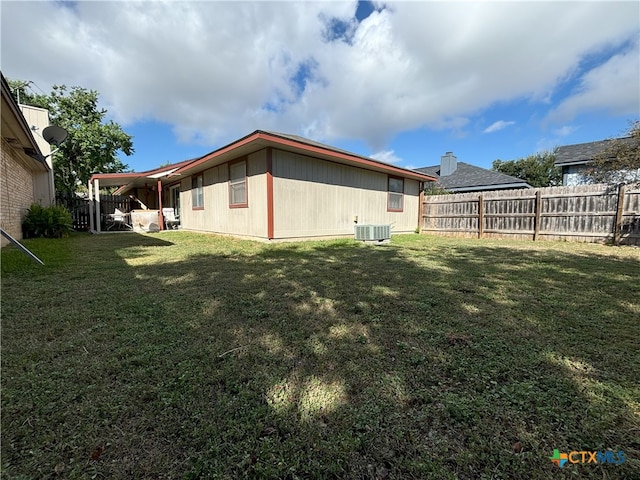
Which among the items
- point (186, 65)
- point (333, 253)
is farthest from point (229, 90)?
point (333, 253)

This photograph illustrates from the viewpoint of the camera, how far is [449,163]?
20.3 meters

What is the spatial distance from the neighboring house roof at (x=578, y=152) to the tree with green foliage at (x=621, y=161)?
446 centimetres

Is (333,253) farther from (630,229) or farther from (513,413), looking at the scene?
(630,229)

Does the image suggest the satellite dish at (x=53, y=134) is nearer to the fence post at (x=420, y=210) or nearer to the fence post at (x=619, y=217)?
the fence post at (x=420, y=210)

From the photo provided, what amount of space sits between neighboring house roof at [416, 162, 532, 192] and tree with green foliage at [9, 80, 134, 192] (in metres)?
22.7

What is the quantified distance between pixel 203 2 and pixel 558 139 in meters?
37.2

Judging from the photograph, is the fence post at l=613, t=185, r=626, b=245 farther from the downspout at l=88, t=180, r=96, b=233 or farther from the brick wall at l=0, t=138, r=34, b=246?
the downspout at l=88, t=180, r=96, b=233

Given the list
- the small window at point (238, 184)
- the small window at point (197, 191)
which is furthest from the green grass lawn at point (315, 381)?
the small window at point (197, 191)

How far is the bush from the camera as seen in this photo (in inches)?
302

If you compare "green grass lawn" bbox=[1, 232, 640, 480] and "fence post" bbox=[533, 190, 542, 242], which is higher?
"fence post" bbox=[533, 190, 542, 242]

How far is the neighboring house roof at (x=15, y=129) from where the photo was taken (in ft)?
13.4

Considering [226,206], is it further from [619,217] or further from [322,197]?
[619,217]

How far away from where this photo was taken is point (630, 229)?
7.07m

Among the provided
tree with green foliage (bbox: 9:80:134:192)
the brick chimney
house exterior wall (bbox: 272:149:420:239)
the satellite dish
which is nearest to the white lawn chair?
the satellite dish
